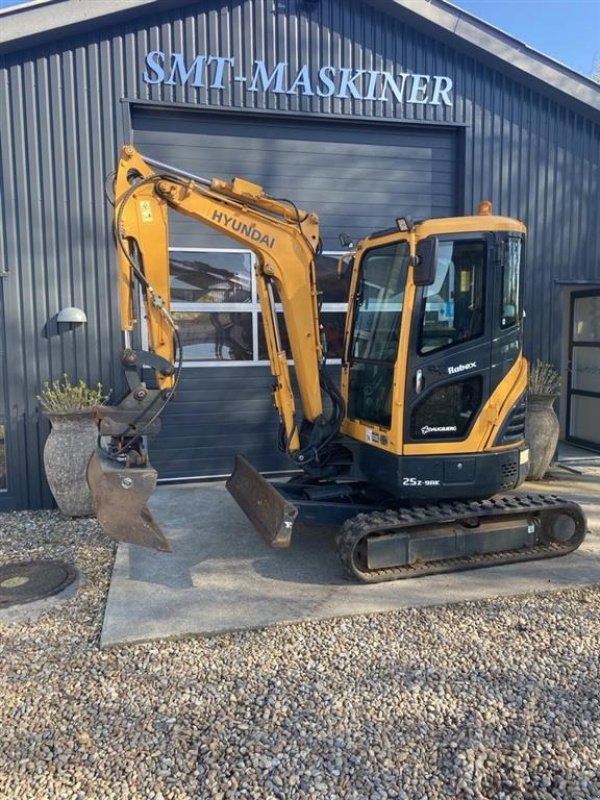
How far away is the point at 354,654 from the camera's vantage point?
142 inches

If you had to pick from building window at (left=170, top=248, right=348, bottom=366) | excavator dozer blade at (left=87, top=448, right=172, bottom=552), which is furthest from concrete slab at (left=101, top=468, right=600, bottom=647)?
building window at (left=170, top=248, right=348, bottom=366)

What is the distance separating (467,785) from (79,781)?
159 cm

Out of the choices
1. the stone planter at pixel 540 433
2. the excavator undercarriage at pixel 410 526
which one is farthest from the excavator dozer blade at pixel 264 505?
the stone planter at pixel 540 433

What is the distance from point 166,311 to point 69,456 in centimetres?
248

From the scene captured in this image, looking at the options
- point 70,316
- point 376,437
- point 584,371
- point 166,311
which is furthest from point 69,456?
point 584,371

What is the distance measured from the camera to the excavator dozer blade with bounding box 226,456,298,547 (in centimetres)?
444

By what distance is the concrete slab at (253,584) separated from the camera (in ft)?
13.2

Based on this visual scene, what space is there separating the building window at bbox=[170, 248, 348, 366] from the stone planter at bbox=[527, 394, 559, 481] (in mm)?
2426

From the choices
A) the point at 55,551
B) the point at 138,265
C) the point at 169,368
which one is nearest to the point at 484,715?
the point at 169,368

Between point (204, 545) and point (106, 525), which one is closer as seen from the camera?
point (106, 525)

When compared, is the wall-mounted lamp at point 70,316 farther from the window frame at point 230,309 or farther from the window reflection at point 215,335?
the window reflection at point 215,335

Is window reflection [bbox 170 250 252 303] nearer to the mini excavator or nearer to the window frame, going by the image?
the window frame

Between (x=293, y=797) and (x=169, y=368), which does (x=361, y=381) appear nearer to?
(x=169, y=368)

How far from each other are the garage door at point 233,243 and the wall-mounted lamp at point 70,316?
1.10m
